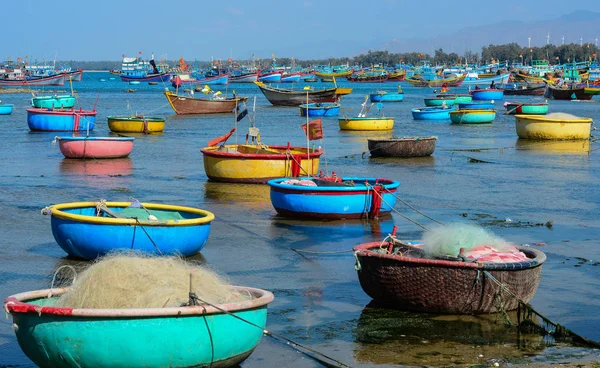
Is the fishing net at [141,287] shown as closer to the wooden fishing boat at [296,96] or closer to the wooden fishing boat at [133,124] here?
the wooden fishing boat at [133,124]

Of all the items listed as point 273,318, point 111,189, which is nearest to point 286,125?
point 111,189

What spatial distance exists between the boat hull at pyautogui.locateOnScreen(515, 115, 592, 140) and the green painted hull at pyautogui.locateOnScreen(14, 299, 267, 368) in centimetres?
2739

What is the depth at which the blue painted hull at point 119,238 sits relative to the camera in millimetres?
10969

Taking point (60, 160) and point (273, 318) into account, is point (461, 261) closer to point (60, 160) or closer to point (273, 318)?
point (273, 318)

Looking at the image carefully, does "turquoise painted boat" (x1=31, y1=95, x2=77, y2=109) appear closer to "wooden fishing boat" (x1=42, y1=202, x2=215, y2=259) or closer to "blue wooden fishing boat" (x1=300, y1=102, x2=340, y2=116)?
"blue wooden fishing boat" (x1=300, y1=102, x2=340, y2=116)

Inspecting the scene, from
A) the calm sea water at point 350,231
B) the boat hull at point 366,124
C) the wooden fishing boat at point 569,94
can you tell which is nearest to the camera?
the calm sea water at point 350,231

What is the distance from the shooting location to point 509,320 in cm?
897

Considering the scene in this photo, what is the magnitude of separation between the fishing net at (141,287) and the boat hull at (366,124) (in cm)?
3221

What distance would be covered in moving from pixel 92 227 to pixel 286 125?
34.5m

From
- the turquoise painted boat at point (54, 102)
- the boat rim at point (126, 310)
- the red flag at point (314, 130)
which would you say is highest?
Answer: the red flag at point (314, 130)

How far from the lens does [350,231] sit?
14.2 meters

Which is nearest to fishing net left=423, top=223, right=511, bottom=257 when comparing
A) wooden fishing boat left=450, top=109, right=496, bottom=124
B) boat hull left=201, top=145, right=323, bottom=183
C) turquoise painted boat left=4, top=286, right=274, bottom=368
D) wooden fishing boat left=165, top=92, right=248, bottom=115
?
turquoise painted boat left=4, top=286, right=274, bottom=368

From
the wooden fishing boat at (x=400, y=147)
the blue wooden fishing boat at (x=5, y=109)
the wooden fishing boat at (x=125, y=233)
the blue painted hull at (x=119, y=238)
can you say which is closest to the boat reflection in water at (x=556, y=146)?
the wooden fishing boat at (x=400, y=147)

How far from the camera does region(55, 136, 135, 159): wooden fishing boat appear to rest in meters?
25.0
